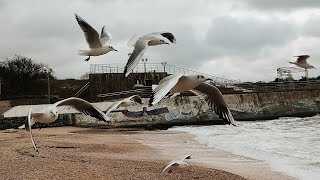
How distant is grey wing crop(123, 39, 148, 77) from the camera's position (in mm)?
5963

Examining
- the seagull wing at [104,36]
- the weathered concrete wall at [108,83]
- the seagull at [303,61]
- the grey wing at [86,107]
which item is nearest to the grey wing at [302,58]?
the seagull at [303,61]

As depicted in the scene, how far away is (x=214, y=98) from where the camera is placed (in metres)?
7.98

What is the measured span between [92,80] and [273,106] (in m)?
16.8

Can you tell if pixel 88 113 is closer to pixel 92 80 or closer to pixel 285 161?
pixel 285 161

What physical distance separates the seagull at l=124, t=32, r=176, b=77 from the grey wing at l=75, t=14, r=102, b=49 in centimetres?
147

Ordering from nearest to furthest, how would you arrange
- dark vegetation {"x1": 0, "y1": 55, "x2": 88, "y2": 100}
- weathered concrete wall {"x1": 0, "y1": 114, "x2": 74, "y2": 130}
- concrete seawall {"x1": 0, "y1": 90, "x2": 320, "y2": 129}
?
concrete seawall {"x1": 0, "y1": 90, "x2": 320, "y2": 129}
weathered concrete wall {"x1": 0, "y1": 114, "x2": 74, "y2": 130}
dark vegetation {"x1": 0, "y1": 55, "x2": 88, "y2": 100}

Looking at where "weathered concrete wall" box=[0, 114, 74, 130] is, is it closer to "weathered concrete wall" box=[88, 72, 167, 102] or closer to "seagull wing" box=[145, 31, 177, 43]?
"weathered concrete wall" box=[88, 72, 167, 102]

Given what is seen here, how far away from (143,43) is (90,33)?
2.09 m

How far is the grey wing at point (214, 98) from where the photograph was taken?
25.6 feet

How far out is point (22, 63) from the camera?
6594 cm

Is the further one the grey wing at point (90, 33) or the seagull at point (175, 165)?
the seagull at point (175, 165)

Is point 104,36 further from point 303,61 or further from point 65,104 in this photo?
point 303,61

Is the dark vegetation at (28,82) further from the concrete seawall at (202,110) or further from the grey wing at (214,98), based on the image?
the grey wing at (214,98)

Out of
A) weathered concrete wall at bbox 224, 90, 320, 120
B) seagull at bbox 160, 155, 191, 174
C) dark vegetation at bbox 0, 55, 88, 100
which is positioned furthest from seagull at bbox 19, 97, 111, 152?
dark vegetation at bbox 0, 55, 88, 100
